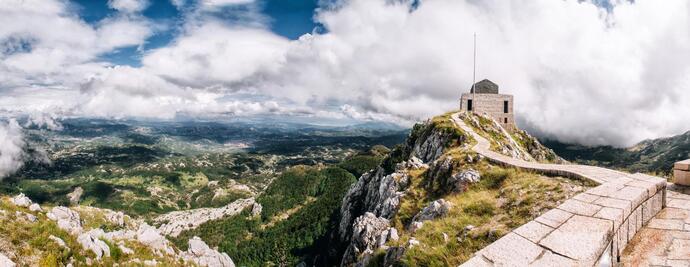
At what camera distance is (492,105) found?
260 feet

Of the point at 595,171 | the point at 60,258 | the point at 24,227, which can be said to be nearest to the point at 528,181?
the point at 595,171

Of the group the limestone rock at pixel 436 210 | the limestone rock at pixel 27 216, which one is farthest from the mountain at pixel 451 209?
the limestone rock at pixel 27 216

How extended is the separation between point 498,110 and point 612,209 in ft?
249

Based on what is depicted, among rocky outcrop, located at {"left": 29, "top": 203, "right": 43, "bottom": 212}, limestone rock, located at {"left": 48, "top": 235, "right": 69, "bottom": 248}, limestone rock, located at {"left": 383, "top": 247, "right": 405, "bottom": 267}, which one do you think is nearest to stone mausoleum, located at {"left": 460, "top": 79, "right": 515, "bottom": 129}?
limestone rock, located at {"left": 383, "top": 247, "right": 405, "bottom": 267}

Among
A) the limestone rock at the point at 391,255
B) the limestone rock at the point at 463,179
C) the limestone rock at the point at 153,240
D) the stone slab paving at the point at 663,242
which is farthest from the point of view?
the limestone rock at the point at 463,179

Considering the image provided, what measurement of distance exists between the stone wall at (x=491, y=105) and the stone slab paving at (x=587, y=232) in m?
69.7

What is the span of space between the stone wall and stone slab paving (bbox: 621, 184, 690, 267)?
6940 cm

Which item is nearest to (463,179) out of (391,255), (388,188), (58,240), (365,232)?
(365,232)

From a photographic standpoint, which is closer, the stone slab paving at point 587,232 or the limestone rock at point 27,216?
the stone slab paving at point 587,232

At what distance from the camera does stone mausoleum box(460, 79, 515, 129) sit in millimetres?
78938

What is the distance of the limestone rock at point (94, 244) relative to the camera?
1864cm

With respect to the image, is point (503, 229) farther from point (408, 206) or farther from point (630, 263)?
point (408, 206)

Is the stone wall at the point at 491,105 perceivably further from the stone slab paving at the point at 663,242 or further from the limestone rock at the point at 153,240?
the limestone rock at the point at 153,240

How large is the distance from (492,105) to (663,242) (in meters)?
75.0
